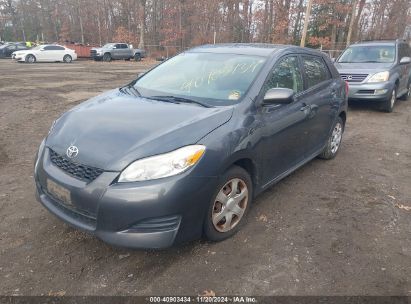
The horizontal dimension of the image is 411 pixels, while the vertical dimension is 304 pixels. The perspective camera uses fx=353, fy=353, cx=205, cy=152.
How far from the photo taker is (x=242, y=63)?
12.9 feet

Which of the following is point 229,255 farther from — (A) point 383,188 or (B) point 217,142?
(A) point 383,188

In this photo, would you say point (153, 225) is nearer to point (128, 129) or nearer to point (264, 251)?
point (128, 129)

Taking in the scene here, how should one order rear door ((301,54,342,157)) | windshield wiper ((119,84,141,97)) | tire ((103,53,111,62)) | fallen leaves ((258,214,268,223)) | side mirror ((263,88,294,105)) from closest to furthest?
side mirror ((263,88,294,105)) < fallen leaves ((258,214,268,223)) < windshield wiper ((119,84,141,97)) < rear door ((301,54,342,157)) < tire ((103,53,111,62))

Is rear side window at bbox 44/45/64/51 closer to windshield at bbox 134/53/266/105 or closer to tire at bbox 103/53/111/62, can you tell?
tire at bbox 103/53/111/62

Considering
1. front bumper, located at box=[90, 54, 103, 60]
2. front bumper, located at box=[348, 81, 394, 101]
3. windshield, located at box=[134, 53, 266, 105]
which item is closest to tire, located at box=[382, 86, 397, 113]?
front bumper, located at box=[348, 81, 394, 101]

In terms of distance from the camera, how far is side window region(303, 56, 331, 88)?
453cm

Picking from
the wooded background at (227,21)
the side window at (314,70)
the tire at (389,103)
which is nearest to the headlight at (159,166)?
the side window at (314,70)

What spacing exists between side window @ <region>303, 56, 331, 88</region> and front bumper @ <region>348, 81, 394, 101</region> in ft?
14.4

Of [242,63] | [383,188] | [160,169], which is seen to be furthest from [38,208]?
[383,188]

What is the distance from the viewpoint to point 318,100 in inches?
181

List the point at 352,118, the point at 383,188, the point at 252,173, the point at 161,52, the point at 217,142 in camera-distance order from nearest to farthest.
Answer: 1. the point at 217,142
2. the point at 252,173
3. the point at 383,188
4. the point at 352,118
5. the point at 161,52

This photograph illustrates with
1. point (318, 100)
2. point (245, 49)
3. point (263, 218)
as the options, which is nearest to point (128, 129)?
point (263, 218)

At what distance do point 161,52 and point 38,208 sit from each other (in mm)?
39652

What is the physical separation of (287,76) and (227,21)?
4014 cm
